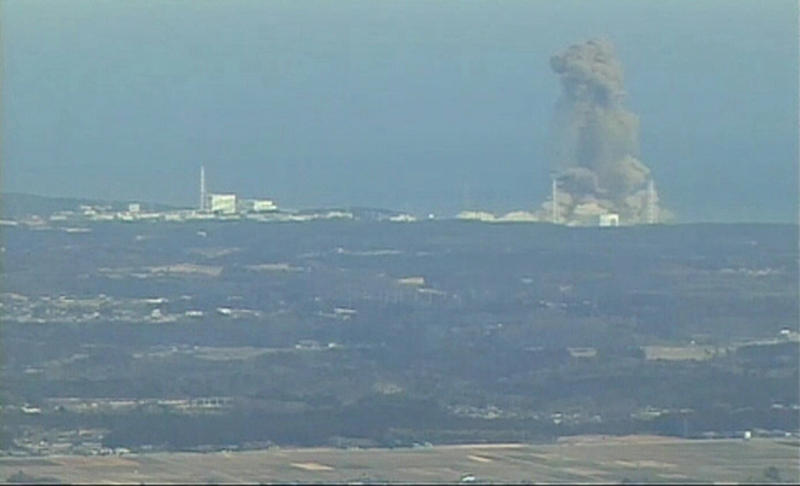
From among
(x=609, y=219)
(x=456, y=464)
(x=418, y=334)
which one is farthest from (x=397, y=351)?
(x=609, y=219)

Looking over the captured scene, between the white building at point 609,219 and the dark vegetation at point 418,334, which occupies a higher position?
the white building at point 609,219

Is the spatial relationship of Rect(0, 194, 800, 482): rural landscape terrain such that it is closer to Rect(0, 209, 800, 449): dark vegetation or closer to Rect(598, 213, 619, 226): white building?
Rect(0, 209, 800, 449): dark vegetation

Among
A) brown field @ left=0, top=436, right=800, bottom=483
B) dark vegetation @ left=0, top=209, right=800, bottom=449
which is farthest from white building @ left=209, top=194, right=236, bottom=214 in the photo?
brown field @ left=0, top=436, right=800, bottom=483

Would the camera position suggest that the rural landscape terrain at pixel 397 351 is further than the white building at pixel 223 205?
No

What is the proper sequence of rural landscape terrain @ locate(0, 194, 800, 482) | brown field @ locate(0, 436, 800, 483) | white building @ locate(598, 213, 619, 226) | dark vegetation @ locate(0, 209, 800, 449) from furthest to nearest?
white building @ locate(598, 213, 619, 226), dark vegetation @ locate(0, 209, 800, 449), rural landscape terrain @ locate(0, 194, 800, 482), brown field @ locate(0, 436, 800, 483)

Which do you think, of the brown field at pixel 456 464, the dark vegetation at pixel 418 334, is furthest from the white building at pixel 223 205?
the brown field at pixel 456 464

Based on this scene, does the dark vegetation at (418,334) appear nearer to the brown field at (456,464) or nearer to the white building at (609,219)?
the white building at (609,219)

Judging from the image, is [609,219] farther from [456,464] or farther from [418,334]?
[456,464]

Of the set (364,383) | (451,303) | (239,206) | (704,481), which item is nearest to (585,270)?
(451,303)

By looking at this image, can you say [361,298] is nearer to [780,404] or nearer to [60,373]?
[60,373]
